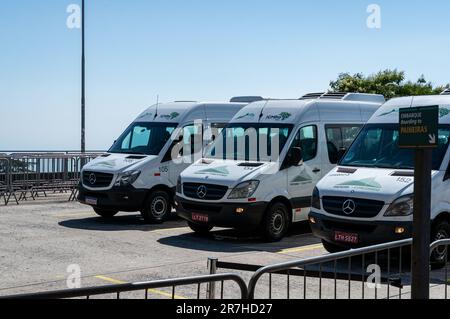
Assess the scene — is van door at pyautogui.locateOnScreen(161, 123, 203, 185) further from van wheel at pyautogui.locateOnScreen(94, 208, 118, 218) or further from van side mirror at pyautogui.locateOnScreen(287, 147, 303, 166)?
van side mirror at pyautogui.locateOnScreen(287, 147, 303, 166)

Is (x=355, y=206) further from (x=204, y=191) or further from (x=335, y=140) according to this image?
(x=335, y=140)

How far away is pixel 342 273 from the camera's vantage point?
19.4ft

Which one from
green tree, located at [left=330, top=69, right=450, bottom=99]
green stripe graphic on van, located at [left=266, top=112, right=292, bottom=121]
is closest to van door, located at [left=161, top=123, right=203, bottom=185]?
green stripe graphic on van, located at [left=266, top=112, right=292, bottom=121]

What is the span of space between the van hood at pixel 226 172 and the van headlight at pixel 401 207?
2.96 meters

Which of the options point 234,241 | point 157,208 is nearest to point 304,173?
point 234,241

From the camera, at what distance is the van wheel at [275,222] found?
12191 mm

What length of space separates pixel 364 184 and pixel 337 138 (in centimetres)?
350

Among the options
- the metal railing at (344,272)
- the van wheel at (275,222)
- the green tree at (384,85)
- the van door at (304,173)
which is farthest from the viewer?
the green tree at (384,85)

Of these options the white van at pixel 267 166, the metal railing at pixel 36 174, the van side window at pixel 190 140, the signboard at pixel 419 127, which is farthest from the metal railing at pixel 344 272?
the metal railing at pixel 36 174

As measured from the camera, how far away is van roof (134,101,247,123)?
14.9m

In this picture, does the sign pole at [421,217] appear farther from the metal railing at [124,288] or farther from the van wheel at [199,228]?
the van wheel at [199,228]

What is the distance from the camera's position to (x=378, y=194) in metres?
9.89

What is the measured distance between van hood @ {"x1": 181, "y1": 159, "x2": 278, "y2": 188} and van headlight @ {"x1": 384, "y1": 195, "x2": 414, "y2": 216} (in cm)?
296
